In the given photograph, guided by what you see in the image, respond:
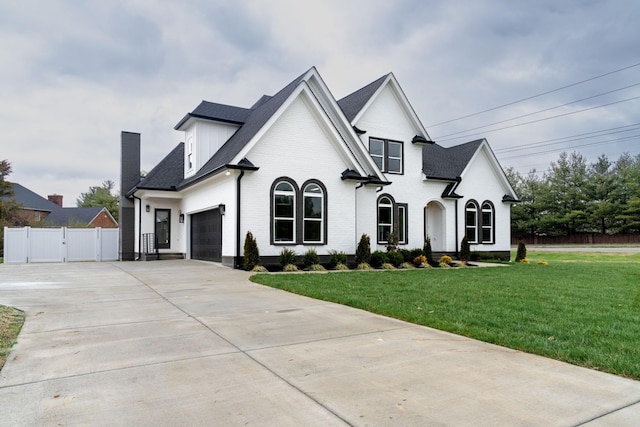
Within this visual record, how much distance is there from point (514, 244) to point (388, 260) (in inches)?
1704

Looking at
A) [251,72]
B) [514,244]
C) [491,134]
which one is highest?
[491,134]

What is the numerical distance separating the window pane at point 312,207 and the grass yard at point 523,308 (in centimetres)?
Result: 396

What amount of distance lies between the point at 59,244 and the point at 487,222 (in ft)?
70.4

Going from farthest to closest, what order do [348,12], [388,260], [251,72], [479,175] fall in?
[479,175]
[251,72]
[388,260]
[348,12]

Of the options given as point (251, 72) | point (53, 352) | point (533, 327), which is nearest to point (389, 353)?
point (533, 327)

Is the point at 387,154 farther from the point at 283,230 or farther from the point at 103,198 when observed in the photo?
the point at 103,198

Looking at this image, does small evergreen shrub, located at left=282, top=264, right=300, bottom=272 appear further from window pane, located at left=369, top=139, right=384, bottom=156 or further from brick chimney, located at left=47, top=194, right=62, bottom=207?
brick chimney, located at left=47, top=194, right=62, bottom=207

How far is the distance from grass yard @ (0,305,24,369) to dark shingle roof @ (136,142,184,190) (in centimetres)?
1228

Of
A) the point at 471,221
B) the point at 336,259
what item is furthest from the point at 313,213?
the point at 471,221

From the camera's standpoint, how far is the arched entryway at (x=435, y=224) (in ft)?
71.1

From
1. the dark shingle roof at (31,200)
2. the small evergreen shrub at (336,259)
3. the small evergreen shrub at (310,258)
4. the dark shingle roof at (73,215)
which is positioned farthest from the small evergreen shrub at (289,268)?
the dark shingle roof at (73,215)

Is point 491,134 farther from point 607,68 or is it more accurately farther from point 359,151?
point 359,151

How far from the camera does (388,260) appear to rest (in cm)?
1683

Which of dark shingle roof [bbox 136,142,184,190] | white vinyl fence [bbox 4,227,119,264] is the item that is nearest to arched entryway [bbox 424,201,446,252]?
dark shingle roof [bbox 136,142,184,190]
